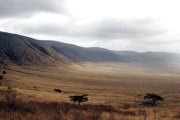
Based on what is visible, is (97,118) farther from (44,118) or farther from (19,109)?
(19,109)

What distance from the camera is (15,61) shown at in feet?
644

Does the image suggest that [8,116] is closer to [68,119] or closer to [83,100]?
[68,119]

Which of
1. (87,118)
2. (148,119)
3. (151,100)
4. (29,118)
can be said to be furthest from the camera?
(151,100)

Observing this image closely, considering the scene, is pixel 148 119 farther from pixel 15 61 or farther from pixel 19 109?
pixel 15 61

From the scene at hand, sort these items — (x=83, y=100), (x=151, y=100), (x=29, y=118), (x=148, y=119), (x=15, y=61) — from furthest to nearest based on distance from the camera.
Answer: (x=15, y=61), (x=151, y=100), (x=83, y=100), (x=148, y=119), (x=29, y=118)

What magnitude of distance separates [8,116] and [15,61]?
187m

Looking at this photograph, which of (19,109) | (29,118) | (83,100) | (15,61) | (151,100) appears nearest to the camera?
(29,118)

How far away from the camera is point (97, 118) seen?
16.1 m

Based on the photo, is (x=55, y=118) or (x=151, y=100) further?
(x=151, y=100)

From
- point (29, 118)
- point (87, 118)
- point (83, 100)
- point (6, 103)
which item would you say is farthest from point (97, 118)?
point (83, 100)

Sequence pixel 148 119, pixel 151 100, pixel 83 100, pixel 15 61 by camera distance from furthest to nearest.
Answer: pixel 15 61 < pixel 151 100 < pixel 83 100 < pixel 148 119

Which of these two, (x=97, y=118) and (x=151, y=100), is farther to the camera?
(x=151, y=100)

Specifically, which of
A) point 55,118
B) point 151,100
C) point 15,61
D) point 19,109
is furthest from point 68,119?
point 15,61

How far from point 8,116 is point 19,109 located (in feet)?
8.57
